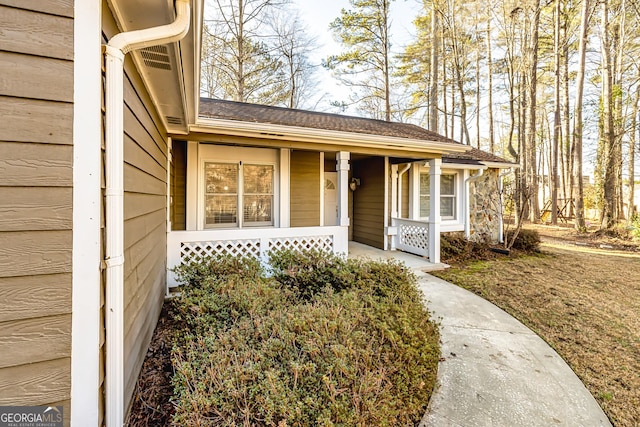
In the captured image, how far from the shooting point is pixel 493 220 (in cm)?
960

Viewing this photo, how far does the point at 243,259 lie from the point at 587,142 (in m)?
18.1

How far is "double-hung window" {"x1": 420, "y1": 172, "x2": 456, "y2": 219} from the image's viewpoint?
866cm

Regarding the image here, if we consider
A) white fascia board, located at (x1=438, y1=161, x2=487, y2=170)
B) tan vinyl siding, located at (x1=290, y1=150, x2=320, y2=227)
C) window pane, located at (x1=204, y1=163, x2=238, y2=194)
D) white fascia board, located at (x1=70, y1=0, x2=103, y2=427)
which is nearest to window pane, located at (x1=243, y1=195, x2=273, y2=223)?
window pane, located at (x1=204, y1=163, x2=238, y2=194)

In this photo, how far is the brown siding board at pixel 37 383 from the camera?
1248mm

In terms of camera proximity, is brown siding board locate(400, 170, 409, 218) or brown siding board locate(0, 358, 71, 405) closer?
brown siding board locate(0, 358, 71, 405)

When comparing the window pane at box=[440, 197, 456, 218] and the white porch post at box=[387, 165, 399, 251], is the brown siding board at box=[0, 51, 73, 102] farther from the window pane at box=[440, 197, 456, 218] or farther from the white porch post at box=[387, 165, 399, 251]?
A: the window pane at box=[440, 197, 456, 218]

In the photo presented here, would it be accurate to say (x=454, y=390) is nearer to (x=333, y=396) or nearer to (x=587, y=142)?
(x=333, y=396)

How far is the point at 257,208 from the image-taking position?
627 centimetres

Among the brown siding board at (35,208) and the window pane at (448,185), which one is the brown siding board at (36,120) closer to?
the brown siding board at (35,208)

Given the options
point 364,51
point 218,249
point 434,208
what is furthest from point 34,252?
point 364,51

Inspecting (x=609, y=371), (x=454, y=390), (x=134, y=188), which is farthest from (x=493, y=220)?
(x=134, y=188)

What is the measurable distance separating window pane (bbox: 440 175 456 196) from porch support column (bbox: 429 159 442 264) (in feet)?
7.41

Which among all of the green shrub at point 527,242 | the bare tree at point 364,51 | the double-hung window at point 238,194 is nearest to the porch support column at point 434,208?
the green shrub at point 527,242

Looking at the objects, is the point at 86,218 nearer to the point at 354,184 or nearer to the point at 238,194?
the point at 238,194
